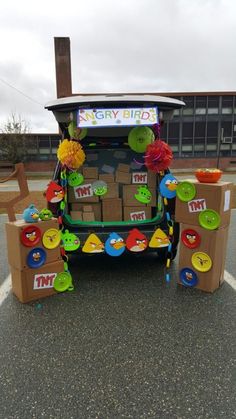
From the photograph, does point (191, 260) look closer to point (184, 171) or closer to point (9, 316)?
point (9, 316)

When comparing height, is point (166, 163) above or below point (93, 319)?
above

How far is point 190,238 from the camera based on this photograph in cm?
346

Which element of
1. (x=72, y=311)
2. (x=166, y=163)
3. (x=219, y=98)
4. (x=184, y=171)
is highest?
(x=219, y=98)

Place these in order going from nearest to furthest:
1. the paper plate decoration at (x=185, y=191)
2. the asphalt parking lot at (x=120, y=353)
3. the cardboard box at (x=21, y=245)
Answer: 1. the asphalt parking lot at (x=120, y=353)
2. the cardboard box at (x=21, y=245)
3. the paper plate decoration at (x=185, y=191)

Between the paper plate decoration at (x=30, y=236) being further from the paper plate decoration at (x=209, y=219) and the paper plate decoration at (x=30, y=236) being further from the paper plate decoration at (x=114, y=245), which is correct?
the paper plate decoration at (x=209, y=219)

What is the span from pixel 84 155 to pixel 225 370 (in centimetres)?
267

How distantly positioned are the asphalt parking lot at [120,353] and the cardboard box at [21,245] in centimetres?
43

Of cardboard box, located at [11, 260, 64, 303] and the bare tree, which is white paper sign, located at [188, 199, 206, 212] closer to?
cardboard box, located at [11, 260, 64, 303]

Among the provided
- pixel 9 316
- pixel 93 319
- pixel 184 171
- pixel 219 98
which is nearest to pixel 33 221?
pixel 9 316

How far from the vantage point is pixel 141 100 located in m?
3.38

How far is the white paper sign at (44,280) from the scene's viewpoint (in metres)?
3.27

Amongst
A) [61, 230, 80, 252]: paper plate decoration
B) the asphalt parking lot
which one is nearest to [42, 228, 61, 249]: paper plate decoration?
[61, 230, 80, 252]: paper plate decoration

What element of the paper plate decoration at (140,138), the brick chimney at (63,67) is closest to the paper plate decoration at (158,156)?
the paper plate decoration at (140,138)

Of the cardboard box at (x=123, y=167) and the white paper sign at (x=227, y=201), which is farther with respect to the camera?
the cardboard box at (x=123, y=167)
